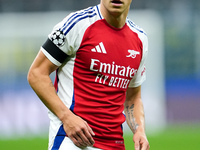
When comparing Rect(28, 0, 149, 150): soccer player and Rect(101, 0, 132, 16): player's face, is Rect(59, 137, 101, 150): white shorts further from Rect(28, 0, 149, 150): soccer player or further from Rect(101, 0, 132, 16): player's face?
Rect(101, 0, 132, 16): player's face

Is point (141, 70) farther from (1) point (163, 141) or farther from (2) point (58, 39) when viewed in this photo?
(1) point (163, 141)

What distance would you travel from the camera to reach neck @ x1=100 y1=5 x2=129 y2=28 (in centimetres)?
356

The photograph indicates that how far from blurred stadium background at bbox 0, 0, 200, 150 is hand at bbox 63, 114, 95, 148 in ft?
27.3

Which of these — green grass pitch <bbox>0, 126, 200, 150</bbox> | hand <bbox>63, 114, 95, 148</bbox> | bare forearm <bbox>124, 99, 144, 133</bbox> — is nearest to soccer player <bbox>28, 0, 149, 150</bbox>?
hand <bbox>63, 114, 95, 148</bbox>

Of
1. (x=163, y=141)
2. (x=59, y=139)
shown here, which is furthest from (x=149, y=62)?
(x=59, y=139)

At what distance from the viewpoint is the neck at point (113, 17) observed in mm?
3561

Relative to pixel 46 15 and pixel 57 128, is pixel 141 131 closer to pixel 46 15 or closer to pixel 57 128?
pixel 57 128

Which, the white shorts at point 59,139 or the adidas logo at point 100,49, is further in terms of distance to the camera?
the adidas logo at point 100,49

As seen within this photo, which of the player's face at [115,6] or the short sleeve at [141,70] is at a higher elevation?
the player's face at [115,6]

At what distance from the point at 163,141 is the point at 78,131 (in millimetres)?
7231

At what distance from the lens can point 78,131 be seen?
3.25 metres

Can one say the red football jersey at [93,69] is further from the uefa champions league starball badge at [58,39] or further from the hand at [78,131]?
the hand at [78,131]

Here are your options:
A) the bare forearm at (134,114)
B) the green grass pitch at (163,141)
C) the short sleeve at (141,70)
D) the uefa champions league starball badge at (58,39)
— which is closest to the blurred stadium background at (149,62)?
the green grass pitch at (163,141)

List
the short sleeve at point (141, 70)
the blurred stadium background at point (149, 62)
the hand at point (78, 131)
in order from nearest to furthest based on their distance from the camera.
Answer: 1. the hand at point (78, 131)
2. the short sleeve at point (141, 70)
3. the blurred stadium background at point (149, 62)
